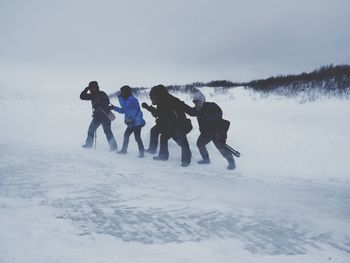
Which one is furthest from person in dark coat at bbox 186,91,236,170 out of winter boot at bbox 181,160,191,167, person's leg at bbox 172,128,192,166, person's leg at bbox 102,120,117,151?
person's leg at bbox 102,120,117,151

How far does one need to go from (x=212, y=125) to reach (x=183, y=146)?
77 cm

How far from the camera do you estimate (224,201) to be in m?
5.07

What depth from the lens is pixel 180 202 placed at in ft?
16.1

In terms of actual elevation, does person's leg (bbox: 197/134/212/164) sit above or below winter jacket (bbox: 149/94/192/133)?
below

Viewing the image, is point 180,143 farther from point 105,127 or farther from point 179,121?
point 105,127

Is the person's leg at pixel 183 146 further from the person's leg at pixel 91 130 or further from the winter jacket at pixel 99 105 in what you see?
the person's leg at pixel 91 130

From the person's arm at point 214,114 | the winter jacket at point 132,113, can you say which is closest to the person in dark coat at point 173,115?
the person's arm at point 214,114

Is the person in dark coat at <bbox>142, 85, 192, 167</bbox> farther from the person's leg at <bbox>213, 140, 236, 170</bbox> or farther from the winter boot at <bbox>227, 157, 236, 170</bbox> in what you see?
the winter boot at <bbox>227, 157, 236, 170</bbox>

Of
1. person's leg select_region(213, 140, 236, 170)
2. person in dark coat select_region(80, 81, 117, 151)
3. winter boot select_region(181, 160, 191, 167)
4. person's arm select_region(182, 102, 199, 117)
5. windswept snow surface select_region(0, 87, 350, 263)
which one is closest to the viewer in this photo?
windswept snow surface select_region(0, 87, 350, 263)

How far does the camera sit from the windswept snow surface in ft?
11.0

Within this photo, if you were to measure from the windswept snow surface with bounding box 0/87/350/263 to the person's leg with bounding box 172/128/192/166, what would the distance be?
151mm

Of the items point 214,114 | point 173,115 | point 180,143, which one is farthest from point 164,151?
point 214,114

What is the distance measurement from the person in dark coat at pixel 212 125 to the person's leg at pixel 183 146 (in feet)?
1.20

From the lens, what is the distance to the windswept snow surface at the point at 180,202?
336 centimetres
